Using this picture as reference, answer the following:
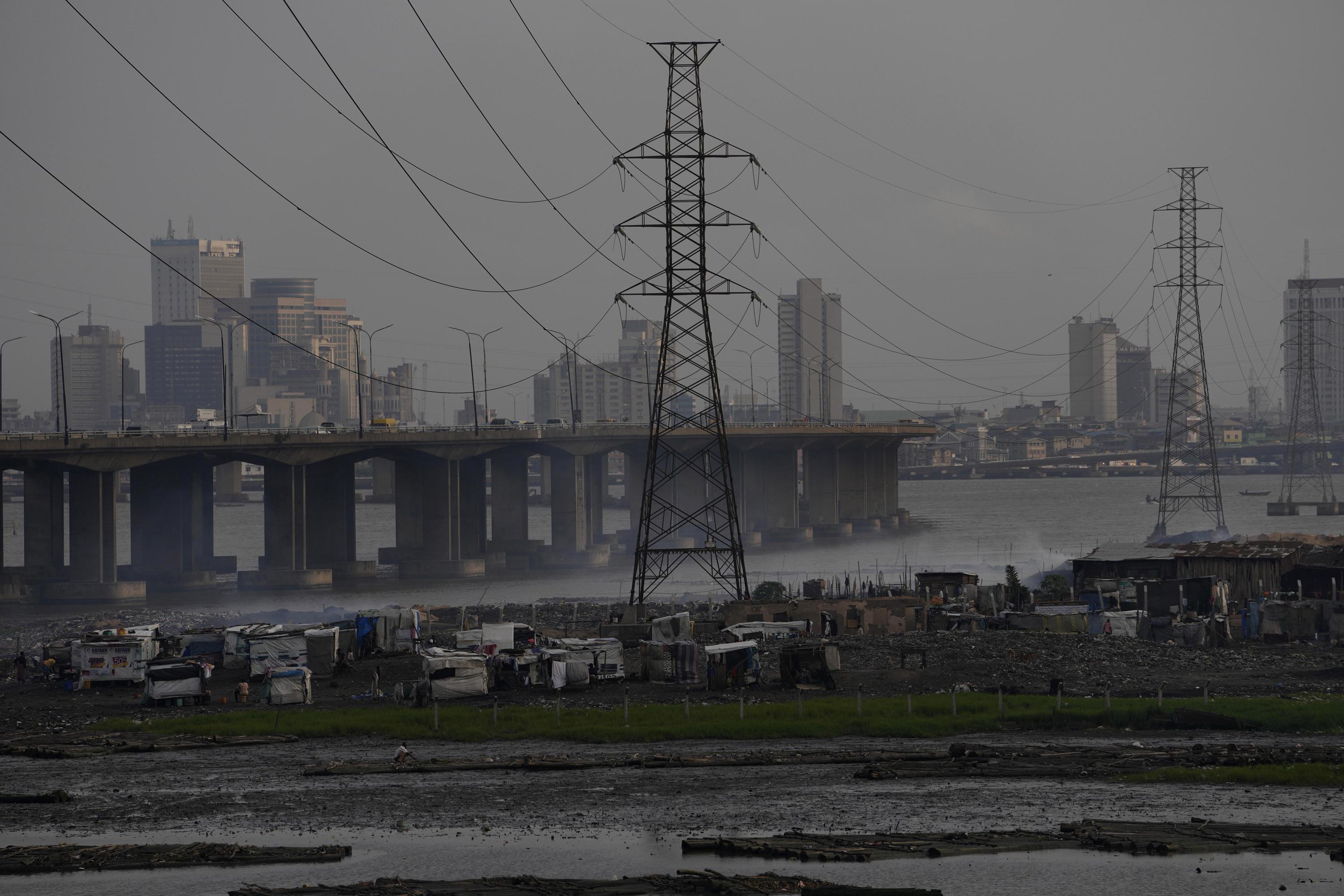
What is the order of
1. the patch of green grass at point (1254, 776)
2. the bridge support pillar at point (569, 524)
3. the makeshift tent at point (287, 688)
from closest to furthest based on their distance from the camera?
the patch of green grass at point (1254, 776) < the makeshift tent at point (287, 688) < the bridge support pillar at point (569, 524)

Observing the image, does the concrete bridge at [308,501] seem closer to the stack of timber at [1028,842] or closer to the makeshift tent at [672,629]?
the makeshift tent at [672,629]

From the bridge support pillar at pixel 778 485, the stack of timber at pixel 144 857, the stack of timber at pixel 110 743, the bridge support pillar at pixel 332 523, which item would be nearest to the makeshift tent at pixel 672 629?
the stack of timber at pixel 110 743

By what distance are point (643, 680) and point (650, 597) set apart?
51187 millimetres

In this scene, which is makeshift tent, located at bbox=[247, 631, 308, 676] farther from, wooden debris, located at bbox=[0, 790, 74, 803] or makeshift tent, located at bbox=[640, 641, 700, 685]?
wooden debris, located at bbox=[0, 790, 74, 803]

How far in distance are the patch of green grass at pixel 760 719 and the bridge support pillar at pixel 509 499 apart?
336ft

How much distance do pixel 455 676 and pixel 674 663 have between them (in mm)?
7046

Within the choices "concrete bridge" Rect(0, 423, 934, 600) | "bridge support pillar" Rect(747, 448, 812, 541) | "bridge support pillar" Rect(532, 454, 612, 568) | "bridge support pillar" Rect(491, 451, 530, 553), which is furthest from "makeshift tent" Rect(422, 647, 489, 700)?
"bridge support pillar" Rect(747, 448, 812, 541)

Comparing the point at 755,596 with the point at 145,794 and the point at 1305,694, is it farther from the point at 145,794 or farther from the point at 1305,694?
the point at 145,794

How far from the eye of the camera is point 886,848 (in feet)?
84.1

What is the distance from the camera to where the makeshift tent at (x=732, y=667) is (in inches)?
1797

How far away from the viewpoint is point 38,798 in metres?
31.7

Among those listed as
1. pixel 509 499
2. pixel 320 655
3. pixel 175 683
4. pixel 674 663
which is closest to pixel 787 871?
pixel 674 663

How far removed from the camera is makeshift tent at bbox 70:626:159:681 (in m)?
50.8

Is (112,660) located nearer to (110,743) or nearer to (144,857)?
(110,743)
